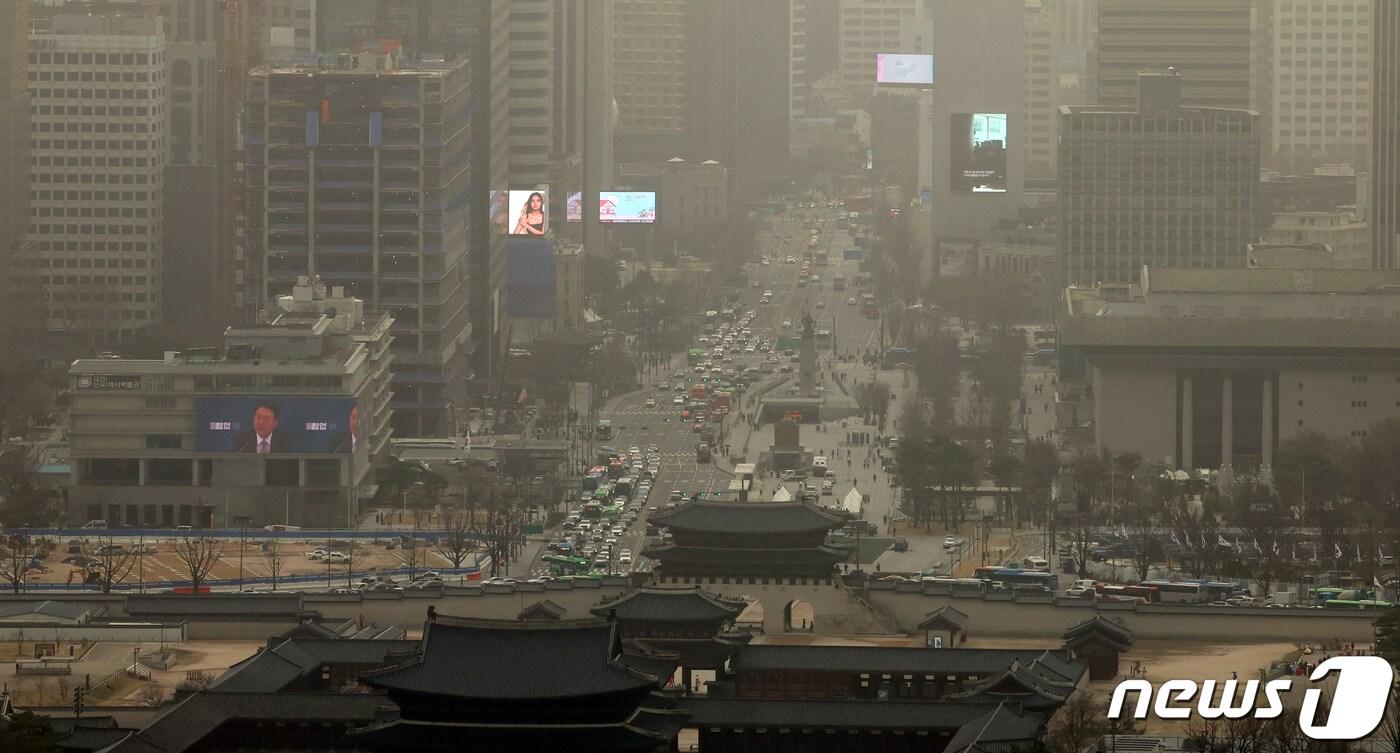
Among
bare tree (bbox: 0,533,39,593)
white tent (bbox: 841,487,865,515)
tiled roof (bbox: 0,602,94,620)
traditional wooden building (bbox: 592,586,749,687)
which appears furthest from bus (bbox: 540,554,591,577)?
traditional wooden building (bbox: 592,586,749,687)

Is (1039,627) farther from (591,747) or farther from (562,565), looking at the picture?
(591,747)

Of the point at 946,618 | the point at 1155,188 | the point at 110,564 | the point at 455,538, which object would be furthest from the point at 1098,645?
the point at 1155,188

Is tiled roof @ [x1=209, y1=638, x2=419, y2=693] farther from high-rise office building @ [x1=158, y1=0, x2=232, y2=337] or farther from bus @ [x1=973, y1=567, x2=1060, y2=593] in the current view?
high-rise office building @ [x1=158, y1=0, x2=232, y2=337]

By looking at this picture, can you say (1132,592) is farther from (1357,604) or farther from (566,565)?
(566,565)

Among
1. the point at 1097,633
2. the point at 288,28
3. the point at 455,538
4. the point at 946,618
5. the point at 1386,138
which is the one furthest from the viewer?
the point at 288,28

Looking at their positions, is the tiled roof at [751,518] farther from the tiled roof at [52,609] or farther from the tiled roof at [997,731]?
the tiled roof at [997,731]

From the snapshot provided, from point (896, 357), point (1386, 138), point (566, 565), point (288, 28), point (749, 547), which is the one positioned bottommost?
point (566, 565)

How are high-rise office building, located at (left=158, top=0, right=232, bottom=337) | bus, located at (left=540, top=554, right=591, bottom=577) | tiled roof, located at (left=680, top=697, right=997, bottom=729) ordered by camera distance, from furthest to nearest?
high-rise office building, located at (left=158, top=0, right=232, bottom=337), bus, located at (left=540, top=554, right=591, bottom=577), tiled roof, located at (left=680, top=697, right=997, bottom=729)
